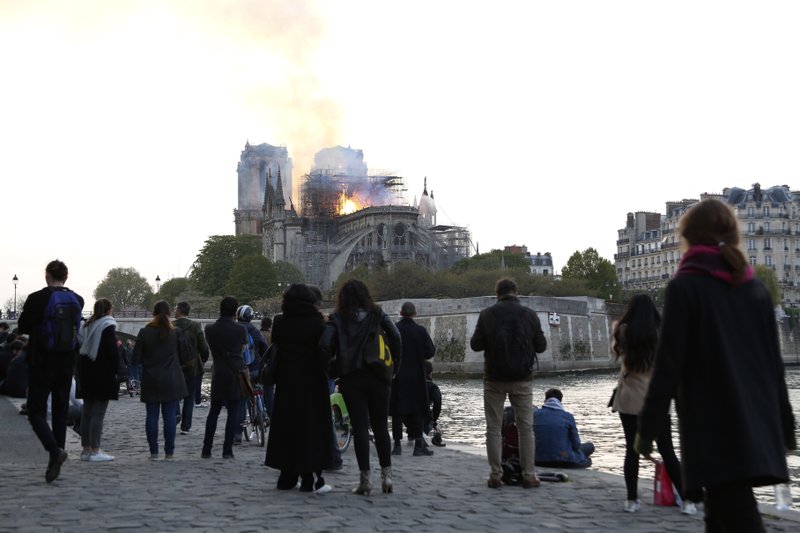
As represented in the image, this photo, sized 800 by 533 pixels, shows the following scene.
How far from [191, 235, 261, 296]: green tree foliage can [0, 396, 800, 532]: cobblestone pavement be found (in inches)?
4766

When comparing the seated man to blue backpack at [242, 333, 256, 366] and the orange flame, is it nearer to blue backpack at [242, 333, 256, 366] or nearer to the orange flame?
blue backpack at [242, 333, 256, 366]

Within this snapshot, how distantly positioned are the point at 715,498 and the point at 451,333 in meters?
64.7

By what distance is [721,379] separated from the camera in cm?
502

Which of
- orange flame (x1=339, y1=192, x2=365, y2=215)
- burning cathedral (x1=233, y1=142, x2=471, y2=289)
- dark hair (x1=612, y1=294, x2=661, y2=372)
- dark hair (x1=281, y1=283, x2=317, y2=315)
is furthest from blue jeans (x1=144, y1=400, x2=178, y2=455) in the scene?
orange flame (x1=339, y1=192, x2=365, y2=215)

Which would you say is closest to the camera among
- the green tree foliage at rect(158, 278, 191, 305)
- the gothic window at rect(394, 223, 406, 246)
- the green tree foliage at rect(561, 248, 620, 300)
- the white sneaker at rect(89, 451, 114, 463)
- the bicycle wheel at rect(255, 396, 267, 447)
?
the white sneaker at rect(89, 451, 114, 463)

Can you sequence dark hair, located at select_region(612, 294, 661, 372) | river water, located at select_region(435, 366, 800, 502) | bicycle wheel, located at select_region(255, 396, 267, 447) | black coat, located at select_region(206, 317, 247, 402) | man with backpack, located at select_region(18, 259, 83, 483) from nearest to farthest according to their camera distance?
dark hair, located at select_region(612, 294, 661, 372), man with backpack, located at select_region(18, 259, 83, 483), black coat, located at select_region(206, 317, 247, 402), bicycle wheel, located at select_region(255, 396, 267, 447), river water, located at select_region(435, 366, 800, 502)

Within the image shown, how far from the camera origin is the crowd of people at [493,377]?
16.5 ft

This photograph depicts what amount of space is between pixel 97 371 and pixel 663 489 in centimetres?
625

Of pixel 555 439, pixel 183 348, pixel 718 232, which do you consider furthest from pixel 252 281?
pixel 718 232

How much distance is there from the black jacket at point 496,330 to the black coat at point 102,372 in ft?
13.9

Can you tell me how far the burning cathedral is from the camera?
135 m

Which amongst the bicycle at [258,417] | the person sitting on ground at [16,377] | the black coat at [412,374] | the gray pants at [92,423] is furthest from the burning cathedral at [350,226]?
the gray pants at [92,423]

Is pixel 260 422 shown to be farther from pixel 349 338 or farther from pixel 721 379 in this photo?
pixel 721 379

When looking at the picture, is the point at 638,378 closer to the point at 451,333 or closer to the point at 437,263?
the point at 451,333
